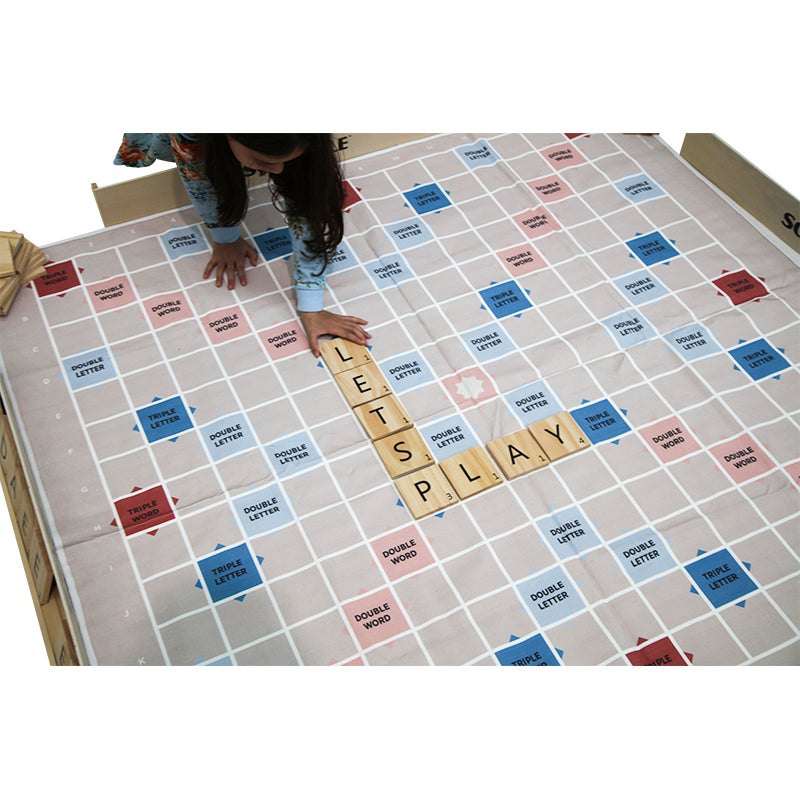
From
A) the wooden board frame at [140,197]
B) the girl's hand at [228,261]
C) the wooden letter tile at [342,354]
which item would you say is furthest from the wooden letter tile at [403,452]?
the wooden board frame at [140,197]

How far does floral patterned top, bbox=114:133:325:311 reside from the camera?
2.16 metres

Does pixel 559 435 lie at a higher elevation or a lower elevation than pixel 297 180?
lower

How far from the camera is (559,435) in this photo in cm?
212

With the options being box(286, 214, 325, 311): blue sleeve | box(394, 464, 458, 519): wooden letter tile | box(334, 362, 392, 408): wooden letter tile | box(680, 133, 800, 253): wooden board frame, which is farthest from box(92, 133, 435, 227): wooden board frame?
box(680, 133, 800, 253): wooden board frame

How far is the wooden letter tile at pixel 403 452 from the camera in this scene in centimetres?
207

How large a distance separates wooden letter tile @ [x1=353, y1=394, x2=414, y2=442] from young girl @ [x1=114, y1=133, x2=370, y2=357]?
0.22 meters

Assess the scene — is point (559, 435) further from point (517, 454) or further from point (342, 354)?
point (342, 354)

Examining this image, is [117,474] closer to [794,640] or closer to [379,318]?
[379,318]

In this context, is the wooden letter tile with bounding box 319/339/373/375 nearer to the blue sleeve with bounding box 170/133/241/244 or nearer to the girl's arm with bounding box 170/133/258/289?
the girl's arm with bounding box 170/133/258/289

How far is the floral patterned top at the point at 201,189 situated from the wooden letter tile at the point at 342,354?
114mm

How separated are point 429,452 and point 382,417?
6.4 inches

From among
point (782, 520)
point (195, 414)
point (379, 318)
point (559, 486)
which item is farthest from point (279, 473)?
point (782, 520)

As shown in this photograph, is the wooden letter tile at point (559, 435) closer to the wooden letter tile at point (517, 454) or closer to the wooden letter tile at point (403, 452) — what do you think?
the wooden letter tile at point (517, 454)

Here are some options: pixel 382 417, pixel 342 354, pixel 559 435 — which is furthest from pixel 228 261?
pixel 559 435
